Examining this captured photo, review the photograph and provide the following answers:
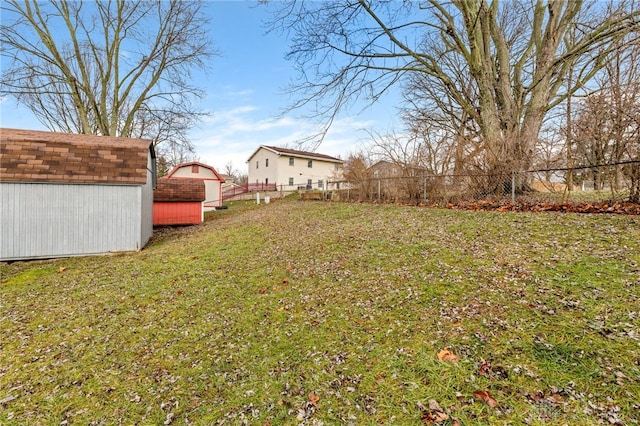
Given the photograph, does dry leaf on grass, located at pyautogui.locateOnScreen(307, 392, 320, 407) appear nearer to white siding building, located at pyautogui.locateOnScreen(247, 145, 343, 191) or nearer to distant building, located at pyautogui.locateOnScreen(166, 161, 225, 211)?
distant building, located at pyautogui.locateOnScreen(166, 161, 225, 211)

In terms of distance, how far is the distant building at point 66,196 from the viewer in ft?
26.4

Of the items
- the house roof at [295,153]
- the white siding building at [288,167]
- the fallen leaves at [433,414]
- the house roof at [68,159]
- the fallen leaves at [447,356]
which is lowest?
the fallen leaves at [433,414]

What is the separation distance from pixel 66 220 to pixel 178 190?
668 centimetres

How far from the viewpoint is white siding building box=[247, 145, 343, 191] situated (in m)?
29.8

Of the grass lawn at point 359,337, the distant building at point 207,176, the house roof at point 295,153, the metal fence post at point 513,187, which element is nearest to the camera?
the grass lawn at point 359,337

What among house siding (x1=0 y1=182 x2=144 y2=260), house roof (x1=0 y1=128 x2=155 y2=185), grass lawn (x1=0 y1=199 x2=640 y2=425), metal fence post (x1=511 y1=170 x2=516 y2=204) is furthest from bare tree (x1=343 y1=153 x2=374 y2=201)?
house siding (x1=0 y1=182 x2=144 y2=260)

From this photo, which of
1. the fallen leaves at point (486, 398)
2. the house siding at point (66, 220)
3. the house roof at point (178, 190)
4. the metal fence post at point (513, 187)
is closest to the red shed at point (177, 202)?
the house roof at point (178, 190)

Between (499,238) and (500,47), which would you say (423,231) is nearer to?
(499,238)

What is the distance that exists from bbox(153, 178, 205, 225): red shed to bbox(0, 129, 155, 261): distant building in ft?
17.7

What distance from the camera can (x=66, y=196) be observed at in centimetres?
841

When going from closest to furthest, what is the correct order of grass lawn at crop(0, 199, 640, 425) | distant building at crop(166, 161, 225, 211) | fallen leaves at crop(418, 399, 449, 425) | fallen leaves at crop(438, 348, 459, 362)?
fallen leaves at crop(418, 399, 449, 425)
grass lawn at crop(0, 199, 640, 425)
fallen leaves at crop(438, 348, 459, 362)
distant building at crop(166, 161, 225, 211)

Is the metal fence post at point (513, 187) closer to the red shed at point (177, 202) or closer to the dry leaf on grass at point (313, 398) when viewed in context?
the dry leaf on grass at point (313, 398)

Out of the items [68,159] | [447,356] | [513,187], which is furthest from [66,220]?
[513,187]

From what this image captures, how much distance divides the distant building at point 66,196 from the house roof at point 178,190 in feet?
17.3
